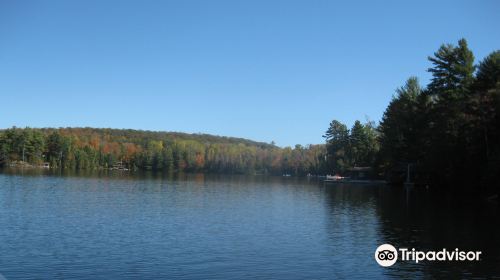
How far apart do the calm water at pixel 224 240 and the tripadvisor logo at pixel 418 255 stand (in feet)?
1.43

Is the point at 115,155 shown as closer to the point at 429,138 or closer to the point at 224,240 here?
the point at 429,138

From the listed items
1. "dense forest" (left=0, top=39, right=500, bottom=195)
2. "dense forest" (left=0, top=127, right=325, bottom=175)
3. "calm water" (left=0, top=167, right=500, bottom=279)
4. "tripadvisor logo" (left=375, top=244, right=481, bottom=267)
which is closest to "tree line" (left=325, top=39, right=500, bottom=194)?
"dense forest" (left=0, top=39, right=500, bottom=195)

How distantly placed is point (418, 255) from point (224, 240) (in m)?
8.61

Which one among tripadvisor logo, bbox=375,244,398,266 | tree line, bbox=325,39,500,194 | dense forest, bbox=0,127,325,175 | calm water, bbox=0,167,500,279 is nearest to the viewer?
calm water, bbox=0,167,500,279

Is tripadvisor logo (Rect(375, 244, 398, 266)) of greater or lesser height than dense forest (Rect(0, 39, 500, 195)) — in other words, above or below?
below

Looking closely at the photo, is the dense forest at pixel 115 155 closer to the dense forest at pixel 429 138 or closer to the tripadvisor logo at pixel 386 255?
the dense forest at pixel 429 138

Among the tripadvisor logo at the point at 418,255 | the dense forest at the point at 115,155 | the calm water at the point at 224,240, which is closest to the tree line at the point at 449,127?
the calm water at the point at 224,240

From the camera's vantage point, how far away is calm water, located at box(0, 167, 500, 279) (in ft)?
54.9

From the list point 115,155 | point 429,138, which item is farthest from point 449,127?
point 115,155

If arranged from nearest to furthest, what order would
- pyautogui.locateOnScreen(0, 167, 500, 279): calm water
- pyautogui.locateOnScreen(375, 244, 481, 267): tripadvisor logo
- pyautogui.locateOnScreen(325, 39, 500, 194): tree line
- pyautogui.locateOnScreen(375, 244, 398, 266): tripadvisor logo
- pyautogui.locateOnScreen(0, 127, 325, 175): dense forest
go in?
pyautogui.locateOnScreen(0, 167, 500, 279): calm water < pyautogui.locateOnScreen(375, 244, 398, 266): tripadvisor logo < pyautogui.locateOnScreen(375, 244, 481, 267): tripadvisor logo < pyautogui.locateOnScreen(325, 39, 500, 194): tree line < pyautogui.locateOnScreen(0, 127, 325, 175): dense forest

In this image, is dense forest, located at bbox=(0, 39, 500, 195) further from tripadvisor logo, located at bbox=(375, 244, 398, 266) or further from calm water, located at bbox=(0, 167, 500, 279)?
tripadvisor logo, located at bbox=(375, 244, 398, 266)

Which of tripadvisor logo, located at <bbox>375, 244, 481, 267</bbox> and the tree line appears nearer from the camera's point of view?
tripadvisor logo, located at <bbox>375, 244, 481, 267</bbox>

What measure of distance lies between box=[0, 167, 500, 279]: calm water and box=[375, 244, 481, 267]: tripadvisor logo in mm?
436

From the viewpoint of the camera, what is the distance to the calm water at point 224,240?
16719 mm
